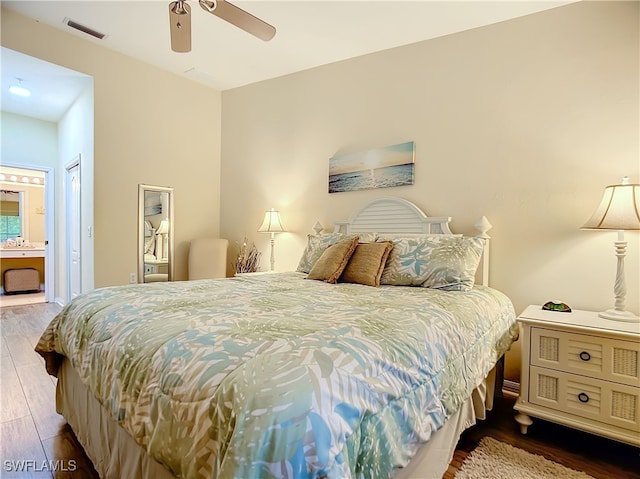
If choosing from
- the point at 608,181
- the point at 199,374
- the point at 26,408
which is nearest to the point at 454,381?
the point at 199,374

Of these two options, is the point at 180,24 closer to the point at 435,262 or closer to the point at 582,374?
the point at 435,262

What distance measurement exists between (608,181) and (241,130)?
12.5 feet

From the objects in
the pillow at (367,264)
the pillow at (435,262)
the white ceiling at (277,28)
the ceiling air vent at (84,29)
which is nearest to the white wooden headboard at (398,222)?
the pillow at (435,262)

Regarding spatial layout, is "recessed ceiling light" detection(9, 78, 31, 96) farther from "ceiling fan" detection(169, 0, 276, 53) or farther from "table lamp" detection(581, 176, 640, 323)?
"table lamp" detection(581, 176, 640, 323)

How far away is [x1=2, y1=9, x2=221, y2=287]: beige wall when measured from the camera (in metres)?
3.36

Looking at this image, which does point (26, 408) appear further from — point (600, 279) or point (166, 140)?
point (600, 279)

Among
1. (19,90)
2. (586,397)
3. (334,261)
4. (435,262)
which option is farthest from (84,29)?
(586,397)

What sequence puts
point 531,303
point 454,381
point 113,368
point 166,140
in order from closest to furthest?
point 113,368 → point 454,381 → point 531,303 → point 166,140

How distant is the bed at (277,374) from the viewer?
766 millimetres

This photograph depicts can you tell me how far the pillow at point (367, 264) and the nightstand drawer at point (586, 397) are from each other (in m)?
1.05

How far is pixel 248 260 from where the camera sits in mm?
4277

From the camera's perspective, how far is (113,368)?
121 centimetres

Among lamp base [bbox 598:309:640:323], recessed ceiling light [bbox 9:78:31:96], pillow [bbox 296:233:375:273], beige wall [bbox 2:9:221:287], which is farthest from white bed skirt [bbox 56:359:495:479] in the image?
recessed ceiling light [bbox 9:78:31:96]

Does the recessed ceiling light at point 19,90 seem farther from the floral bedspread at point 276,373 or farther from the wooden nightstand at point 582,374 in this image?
the wooden nightstand at point 582,374
